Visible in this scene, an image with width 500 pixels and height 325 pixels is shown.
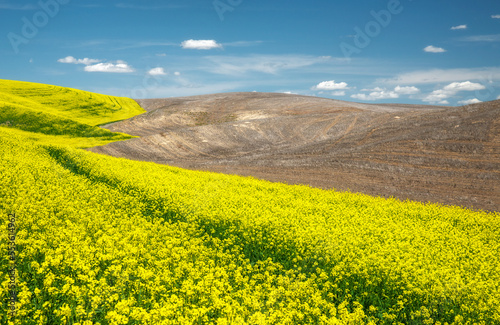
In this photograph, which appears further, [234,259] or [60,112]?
[60,112]

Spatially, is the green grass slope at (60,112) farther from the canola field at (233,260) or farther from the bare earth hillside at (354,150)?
the canola field at (233,260)

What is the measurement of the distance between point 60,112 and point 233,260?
199 feet

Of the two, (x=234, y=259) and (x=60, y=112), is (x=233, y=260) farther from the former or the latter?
(x=60, y=112)

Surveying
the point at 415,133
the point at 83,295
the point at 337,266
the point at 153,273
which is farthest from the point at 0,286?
the point at 415,133

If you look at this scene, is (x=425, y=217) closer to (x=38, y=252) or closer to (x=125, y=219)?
(x=125, y=219)

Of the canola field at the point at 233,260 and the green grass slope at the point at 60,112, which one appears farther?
the green grass slope at the point at 60,112

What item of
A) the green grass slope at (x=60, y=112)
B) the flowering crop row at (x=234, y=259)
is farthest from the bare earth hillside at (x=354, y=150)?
the flowering crop row at (x=234, y=259)

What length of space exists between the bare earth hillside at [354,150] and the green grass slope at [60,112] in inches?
193

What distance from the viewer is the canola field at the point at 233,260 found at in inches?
261

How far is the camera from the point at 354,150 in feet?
109

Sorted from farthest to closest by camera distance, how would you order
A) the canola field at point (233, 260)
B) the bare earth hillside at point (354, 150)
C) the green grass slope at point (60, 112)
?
the green grass slope at point (60, 112) < the bare earth hillside at point (354, 150) < the canola field at point (233, 260)

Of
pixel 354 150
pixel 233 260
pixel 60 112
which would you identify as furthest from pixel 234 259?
pixel 60 112

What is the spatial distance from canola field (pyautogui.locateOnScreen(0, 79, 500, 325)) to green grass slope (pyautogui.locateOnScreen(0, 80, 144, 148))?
29.3 m

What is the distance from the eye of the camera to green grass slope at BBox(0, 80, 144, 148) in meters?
44.0
